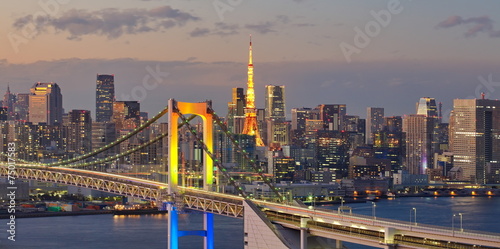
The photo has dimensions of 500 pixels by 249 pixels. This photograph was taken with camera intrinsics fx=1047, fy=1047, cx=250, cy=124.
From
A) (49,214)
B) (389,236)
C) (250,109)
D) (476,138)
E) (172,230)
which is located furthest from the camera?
(476,138)

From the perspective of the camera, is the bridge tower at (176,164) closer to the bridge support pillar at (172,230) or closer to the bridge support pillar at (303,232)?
the bridge support pillar at (172,230)

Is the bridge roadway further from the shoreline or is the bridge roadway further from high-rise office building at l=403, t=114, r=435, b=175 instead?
high-rise office building at l=403, t=114, r=435, b=175

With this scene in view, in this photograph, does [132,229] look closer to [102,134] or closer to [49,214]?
[49,214]

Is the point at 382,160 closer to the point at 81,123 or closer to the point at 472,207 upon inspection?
the point at 81,123

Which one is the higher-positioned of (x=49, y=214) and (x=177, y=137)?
(x=177, y=137)

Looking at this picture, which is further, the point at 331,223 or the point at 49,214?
the point at 49,214

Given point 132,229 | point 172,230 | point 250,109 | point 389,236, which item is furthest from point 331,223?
point 250,109
